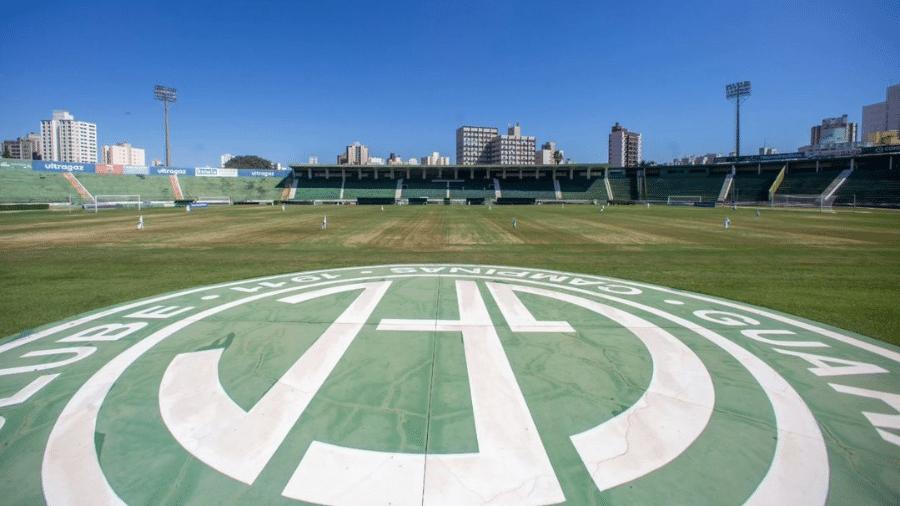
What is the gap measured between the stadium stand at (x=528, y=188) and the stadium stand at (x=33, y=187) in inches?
2747

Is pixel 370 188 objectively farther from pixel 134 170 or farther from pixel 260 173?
pixel 134 170

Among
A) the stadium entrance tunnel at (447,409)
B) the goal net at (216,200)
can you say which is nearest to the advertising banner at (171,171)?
the goal net at (216,200)

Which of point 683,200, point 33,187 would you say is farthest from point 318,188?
point 683,200

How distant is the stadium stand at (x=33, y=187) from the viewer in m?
53.7

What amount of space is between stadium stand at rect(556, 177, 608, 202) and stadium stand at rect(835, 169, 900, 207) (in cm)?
3524

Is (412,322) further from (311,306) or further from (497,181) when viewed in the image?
(497,181)

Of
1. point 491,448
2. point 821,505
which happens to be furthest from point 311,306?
point 821,505

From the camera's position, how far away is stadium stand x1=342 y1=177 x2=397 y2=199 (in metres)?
84.8

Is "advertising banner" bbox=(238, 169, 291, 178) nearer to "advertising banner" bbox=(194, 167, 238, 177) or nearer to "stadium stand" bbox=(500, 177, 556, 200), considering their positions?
"advertising banner" bbox=(194, 167, 238, 177)

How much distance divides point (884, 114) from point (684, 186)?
153875 millimetres

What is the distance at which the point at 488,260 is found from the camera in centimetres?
1396

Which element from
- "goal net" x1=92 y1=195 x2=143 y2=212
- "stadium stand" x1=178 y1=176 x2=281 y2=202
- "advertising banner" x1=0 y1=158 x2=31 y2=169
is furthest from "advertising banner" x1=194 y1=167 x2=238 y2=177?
"advertising banner" x1=0 y1=158 x2=31 y2=169

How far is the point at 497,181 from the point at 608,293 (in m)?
83.3

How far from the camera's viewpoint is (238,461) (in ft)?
11.0
